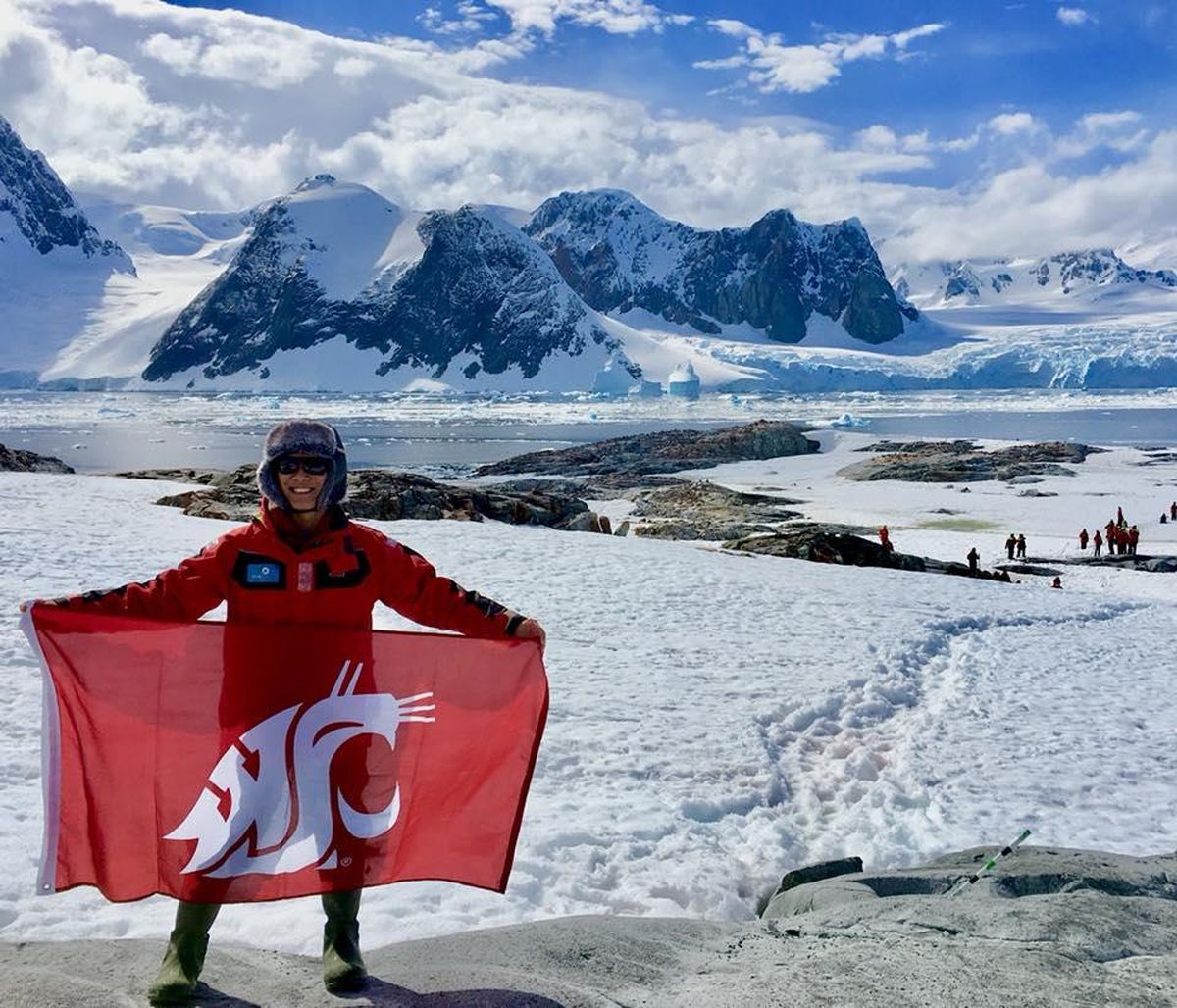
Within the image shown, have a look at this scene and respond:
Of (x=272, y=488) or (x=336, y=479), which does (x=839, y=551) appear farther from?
(x=272, y=488)

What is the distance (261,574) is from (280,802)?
827 mm

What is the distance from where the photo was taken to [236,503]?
20469mm

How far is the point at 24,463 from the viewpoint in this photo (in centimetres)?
2812

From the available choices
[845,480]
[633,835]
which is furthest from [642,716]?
[845,480]

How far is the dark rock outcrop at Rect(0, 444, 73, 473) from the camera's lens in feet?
88.3

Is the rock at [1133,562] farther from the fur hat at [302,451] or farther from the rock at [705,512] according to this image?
the fur hat at [302,451]

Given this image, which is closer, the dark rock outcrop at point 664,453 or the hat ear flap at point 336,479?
the hat ear flap at point 336,479

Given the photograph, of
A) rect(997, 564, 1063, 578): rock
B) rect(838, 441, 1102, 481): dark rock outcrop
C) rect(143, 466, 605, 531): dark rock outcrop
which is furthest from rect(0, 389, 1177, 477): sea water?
rect(997, 564, 1063, 578): rock

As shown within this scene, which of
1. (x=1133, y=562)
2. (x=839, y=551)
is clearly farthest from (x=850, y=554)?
(x=1133, y=562)

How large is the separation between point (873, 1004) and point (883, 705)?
5750 millimetres

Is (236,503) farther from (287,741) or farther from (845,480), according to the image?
(845,480)

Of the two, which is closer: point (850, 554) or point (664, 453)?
point (850, 554)

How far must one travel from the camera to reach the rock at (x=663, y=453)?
2227 inches

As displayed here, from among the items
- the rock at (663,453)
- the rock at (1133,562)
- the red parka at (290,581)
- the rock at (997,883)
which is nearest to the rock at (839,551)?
the rock at (1133,562)
